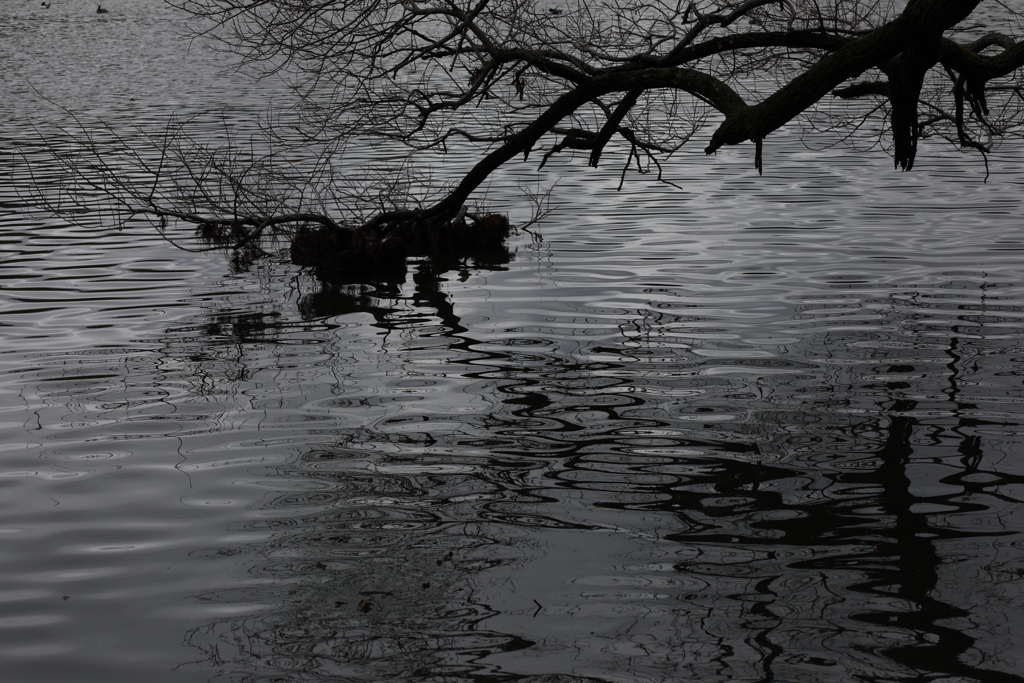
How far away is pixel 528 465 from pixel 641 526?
4.28ft

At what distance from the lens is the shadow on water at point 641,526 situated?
548cm

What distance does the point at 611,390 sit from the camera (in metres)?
9.59

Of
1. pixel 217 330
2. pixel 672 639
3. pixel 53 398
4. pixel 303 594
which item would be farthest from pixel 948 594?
pixel 217 330

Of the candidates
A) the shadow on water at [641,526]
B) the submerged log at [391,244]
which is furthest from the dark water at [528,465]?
the submerged log at [391,244]

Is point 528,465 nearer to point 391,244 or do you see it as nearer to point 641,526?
point 641,526

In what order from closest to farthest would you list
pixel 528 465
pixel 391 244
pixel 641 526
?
pixel 641 526
pixel 528 465
pixel 391 244

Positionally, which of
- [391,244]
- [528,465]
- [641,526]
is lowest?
[641,526]

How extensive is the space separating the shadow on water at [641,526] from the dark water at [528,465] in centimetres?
3

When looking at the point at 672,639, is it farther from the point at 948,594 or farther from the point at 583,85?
the point at 583,85

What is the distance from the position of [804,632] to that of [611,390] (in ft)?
13.8

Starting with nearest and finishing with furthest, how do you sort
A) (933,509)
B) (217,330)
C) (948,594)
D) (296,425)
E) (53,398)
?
(948,594) → (933,509) → (296,425) → (53,398) → (217,330)

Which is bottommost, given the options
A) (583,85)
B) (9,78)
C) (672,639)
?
(672,639)

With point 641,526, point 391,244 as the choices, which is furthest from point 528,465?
point 391,244

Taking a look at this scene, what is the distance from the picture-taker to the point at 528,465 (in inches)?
313
